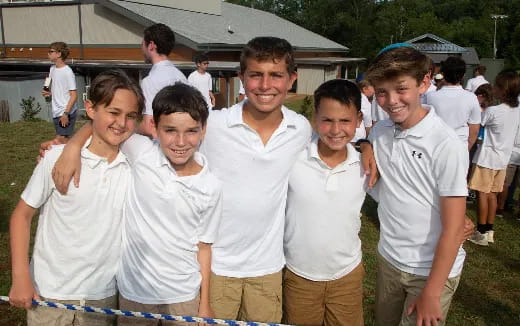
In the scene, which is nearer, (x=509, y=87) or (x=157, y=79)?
(x=157, y=79)

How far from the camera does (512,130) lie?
19.7 ft

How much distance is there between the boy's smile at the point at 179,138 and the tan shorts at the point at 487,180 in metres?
4.84

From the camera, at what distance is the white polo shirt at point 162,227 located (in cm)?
225

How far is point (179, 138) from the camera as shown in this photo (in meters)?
2.29

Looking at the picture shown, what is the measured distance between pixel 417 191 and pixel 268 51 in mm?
1136

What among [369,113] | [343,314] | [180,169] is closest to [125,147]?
[180,169]

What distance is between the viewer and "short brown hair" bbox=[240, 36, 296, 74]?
2533 mm

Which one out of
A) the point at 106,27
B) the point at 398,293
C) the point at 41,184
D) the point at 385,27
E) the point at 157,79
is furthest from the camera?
the point at 385,27

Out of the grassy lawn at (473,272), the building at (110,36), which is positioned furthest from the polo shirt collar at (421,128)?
the building at (110,36)

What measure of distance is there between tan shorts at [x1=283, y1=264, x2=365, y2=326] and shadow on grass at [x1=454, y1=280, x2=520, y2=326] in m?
2.15

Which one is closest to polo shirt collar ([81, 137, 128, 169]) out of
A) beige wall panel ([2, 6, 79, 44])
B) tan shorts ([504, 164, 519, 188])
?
tan shorts ([504, 164, 519, 188])

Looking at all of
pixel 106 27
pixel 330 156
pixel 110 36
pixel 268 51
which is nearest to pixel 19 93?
pixel 110 36

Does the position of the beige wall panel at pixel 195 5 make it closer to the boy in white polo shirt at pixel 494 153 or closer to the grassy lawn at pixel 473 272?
the grassy lawn at pixel 473 272

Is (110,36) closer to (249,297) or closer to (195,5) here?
(195,5)
